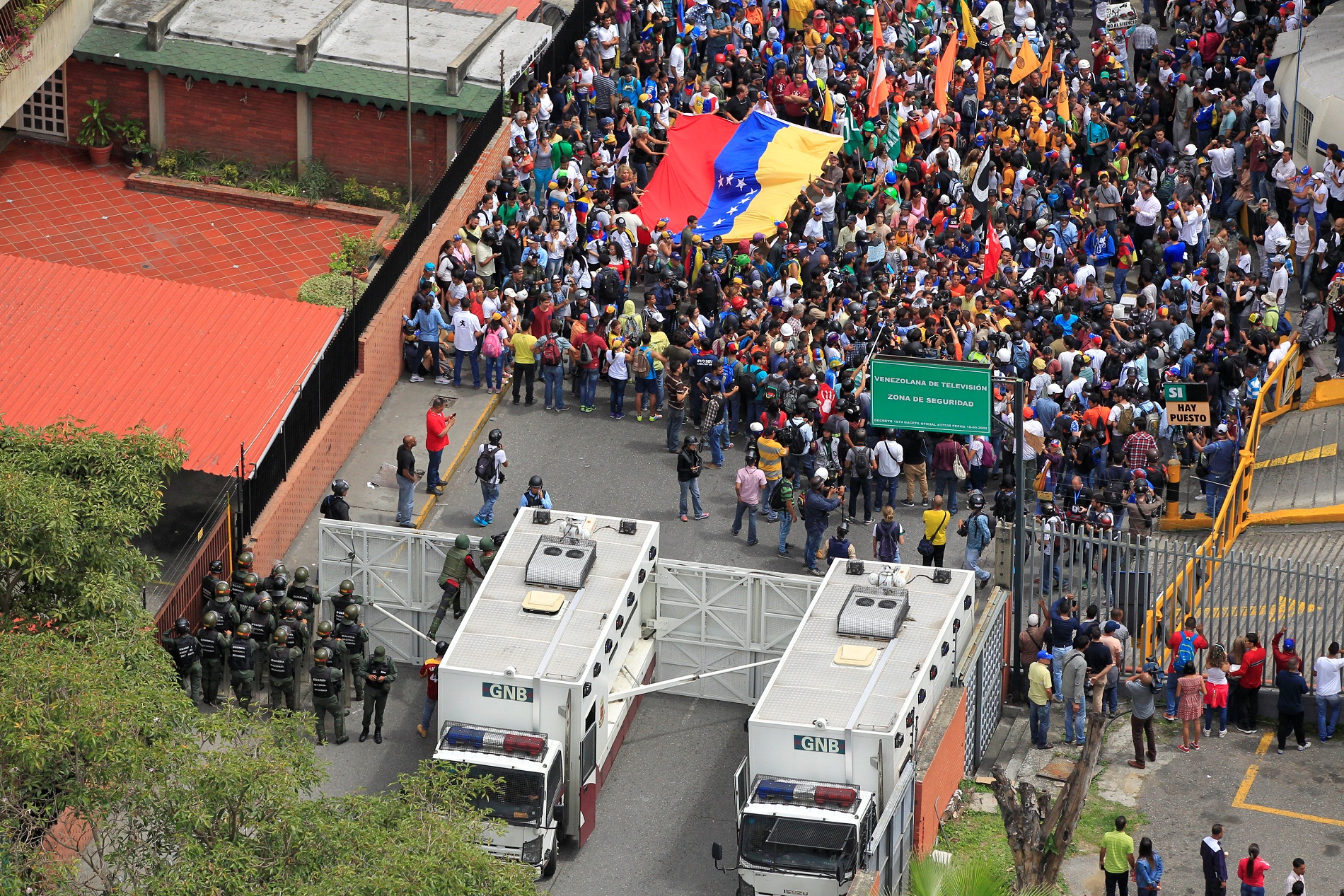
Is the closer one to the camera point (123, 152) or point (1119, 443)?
point (1119, 443)

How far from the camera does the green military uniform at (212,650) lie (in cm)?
3106

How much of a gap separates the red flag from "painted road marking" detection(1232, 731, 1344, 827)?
443 inches

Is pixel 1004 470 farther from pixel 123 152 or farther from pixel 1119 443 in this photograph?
pixel 123 152

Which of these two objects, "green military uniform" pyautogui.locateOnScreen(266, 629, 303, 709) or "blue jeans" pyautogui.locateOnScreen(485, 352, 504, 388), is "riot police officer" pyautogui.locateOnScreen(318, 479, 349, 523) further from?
"blue jeans" pyautogui.locateOnScreen(485, 352, 504, 388)

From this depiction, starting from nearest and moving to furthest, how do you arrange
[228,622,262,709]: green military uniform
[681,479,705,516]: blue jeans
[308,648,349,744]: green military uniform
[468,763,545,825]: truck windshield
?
[468,763,545,825]: truck windshield, [308,648,349,744]: green military uniform, [228,622,262,709]: green military uniform, [681,479,705,516]: blue jeans

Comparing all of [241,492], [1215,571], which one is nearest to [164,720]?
[241,492]

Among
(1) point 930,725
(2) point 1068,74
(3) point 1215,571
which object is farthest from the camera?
(2) point 1068,74

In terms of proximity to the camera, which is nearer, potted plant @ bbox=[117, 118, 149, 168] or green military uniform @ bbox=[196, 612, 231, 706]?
green military uniform @ bbox=[196, 612, 231, 706]

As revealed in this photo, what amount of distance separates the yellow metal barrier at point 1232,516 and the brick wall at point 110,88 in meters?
20.8

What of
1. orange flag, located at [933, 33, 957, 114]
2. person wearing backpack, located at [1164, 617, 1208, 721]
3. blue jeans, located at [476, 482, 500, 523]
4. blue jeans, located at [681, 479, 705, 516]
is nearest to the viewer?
person wearing backpack, located at [1164, 617, 1208, 721]

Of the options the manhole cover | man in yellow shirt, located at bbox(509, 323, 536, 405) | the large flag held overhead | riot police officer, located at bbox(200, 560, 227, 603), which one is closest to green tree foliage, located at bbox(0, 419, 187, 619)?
riot police officer, located at bbox(200, 560, 227, 603)

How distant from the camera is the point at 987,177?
139 ft

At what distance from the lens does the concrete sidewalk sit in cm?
3526

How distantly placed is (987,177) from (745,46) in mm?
6501
